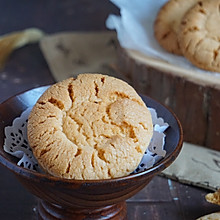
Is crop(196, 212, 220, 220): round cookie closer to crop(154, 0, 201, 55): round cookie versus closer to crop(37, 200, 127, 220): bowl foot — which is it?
crop(37, 200, 127, 220): bowl foot

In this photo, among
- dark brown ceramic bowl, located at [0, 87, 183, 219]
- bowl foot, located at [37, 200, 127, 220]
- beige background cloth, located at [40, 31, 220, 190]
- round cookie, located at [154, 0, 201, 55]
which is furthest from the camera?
round cookie, located at [154, 0, 201, 55]

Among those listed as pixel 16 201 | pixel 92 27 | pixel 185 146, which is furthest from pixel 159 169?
pixel 92 27

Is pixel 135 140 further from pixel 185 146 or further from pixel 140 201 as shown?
pixel 185 146

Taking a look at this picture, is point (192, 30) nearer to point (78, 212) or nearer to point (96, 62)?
point (96, 62)

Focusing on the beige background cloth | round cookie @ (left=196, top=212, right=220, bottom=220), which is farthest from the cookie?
the beige background cloth

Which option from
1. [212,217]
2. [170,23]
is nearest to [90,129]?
[212,217]
